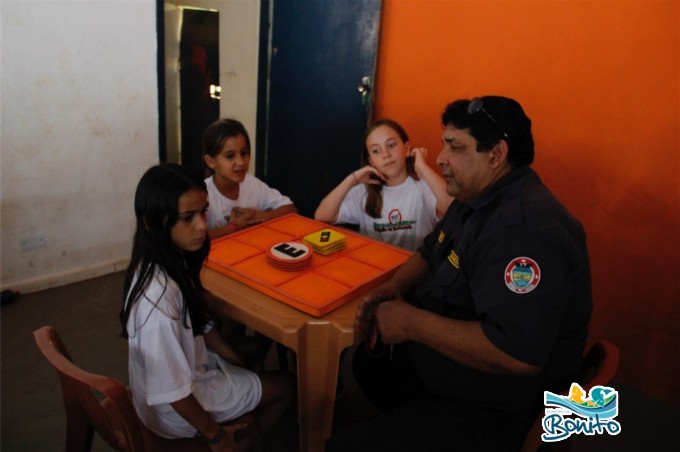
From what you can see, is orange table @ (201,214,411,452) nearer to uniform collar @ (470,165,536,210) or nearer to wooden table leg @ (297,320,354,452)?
wooden table leg @ (297,320,354,452)

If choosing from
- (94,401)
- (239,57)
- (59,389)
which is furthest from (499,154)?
(239,57)

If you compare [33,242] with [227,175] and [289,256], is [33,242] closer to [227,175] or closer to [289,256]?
[227,175]

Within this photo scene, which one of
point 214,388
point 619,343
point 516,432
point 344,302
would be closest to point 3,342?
point 214,388

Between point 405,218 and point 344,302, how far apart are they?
2.98ft

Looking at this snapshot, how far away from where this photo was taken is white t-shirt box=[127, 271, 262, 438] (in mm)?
1288

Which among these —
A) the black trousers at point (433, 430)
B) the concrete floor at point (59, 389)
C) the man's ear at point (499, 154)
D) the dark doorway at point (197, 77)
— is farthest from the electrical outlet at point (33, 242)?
the man's ear at point (499, 154)

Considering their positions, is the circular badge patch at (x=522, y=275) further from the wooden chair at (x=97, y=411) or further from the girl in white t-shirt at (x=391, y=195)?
the girl in white t-shirt at (x=391, y=195)

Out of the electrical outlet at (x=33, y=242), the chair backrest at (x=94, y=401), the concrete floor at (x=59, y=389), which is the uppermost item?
the chair backrest at (x=94, y=401)

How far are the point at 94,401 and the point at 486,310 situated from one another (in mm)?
966

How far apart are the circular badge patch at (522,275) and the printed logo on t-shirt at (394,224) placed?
1109mm

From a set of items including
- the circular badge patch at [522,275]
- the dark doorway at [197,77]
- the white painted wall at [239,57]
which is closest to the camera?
the circular badge patch at [522,275]

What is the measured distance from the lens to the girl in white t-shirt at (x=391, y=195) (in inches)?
91.4

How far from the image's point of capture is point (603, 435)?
7.38 feet

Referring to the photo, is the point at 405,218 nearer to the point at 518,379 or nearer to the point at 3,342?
the point at 518,379
